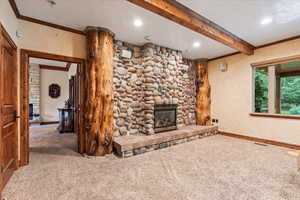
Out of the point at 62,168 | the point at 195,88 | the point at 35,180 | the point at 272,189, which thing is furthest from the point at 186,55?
the point at 35,180

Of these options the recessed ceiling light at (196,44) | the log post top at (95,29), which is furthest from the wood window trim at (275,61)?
the log post top at (95,29)

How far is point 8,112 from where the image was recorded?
82.4 inches

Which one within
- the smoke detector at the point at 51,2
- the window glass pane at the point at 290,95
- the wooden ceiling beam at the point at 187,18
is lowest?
the window glass pane at the point at 290,95

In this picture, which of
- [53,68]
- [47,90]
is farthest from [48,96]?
[53,68]

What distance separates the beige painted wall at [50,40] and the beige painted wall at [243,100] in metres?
4.33

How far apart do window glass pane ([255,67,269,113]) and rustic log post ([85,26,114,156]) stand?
4.27 metres

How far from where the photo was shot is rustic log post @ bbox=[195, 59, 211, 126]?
17.2ft

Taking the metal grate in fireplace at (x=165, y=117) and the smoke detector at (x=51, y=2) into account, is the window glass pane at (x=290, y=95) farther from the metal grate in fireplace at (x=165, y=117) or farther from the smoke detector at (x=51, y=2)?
the smoke detector at (x=51, y=2)

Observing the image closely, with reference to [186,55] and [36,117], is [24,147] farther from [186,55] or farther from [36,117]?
[36,117]

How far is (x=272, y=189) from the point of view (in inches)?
74.4

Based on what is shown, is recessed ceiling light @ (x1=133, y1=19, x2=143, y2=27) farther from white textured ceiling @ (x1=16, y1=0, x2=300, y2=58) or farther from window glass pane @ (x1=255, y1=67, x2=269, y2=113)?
window glass pane @ (x1=255, y1=67, x2=269, y2=113)

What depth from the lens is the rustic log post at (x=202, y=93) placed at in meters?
5.23

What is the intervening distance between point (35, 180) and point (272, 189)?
3.22 metres

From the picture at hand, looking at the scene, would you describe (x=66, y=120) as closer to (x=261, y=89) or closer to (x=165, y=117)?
(x=165, y=117)
